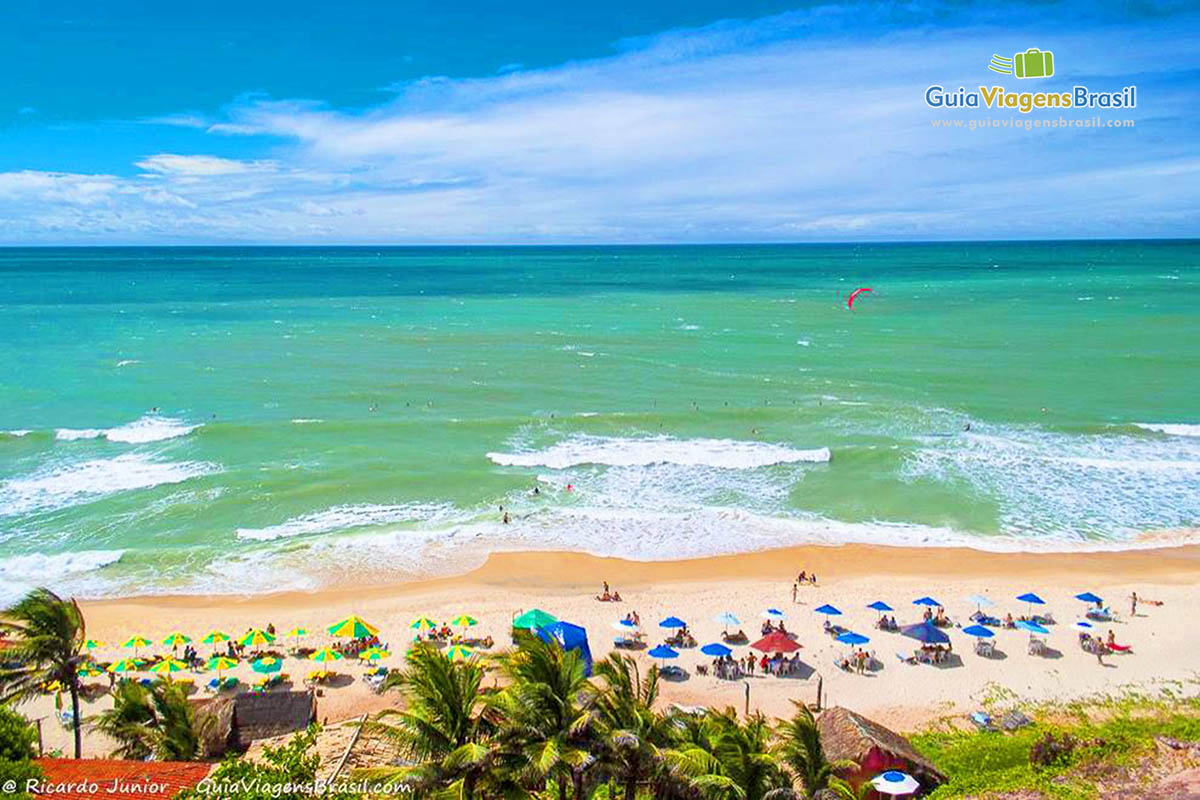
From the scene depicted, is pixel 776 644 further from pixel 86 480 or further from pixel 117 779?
pixel 86 480

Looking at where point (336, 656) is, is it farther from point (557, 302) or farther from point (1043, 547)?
point (557, 302)

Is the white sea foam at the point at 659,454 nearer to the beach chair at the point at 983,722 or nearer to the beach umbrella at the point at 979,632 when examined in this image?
the beach umbrella at the point at 979,632

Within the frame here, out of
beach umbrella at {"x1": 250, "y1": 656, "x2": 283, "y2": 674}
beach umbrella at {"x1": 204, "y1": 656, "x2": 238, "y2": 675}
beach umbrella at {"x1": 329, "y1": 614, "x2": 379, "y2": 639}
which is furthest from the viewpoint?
beach umbrella at {"x1": 329, "y1": 614, "x2": 379, "y2": 639}

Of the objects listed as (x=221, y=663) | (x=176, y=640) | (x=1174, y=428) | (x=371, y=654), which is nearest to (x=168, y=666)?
(x=221, y=663)

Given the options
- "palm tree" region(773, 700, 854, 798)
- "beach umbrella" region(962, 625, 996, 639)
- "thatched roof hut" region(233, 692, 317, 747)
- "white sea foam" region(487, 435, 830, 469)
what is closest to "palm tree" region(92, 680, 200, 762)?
"thatched roof hut" region(233, 692, 317, 747)

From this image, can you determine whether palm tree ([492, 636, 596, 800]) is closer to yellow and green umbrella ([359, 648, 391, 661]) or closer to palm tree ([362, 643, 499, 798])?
palm tree ([362, 643, 499, 798])

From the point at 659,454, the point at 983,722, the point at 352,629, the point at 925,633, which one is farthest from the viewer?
the point at 659,454
